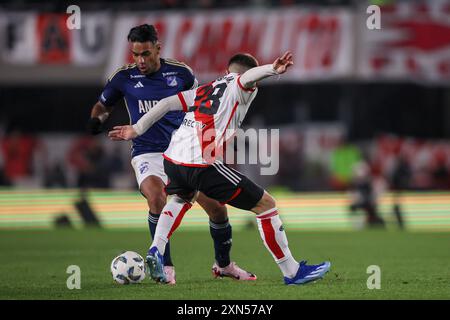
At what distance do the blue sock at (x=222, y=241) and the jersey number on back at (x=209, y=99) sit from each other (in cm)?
136

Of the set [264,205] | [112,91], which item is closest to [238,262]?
[112,91]

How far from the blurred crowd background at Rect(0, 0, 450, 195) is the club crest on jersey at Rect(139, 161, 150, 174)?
34.4 feet

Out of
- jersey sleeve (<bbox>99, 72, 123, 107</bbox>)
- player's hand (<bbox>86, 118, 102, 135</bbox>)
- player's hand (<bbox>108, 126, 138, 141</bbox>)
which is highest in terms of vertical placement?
jersey sleeve (<bbox>99, 72, 123, 107</bbox>)

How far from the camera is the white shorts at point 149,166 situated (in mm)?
9234

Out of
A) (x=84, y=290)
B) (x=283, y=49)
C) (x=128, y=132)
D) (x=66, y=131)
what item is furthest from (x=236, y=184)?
(x=66, y=131)

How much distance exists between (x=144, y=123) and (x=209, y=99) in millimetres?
598

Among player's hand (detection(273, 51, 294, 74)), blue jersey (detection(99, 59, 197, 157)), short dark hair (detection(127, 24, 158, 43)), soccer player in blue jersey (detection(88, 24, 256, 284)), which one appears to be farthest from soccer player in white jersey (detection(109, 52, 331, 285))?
blue jersey (detection(99, 59, 197, 157))

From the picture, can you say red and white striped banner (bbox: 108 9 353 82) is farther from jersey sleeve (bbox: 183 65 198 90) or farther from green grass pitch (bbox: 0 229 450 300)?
jersey sleeve (bbox: 183 65 198 90)

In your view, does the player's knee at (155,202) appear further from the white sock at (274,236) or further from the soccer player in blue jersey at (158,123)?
the white sock at (274,236)

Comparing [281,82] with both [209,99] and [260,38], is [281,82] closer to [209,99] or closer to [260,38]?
[260,38]

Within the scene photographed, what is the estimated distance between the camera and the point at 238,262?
439 inches

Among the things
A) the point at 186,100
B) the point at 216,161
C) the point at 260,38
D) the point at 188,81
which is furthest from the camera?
the point at 260,38

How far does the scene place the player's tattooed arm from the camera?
9.08 metres

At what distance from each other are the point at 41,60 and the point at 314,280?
594 inches
